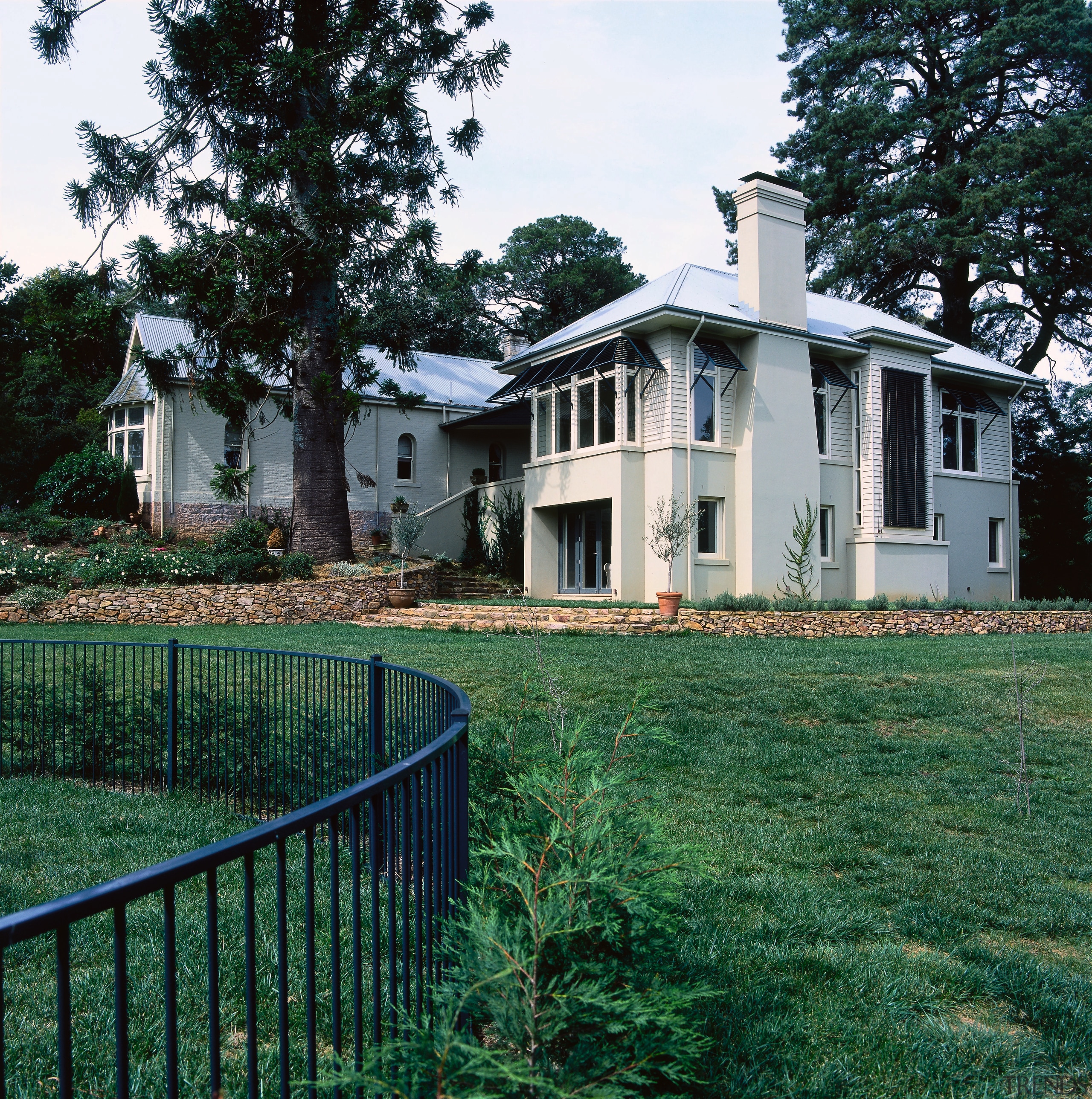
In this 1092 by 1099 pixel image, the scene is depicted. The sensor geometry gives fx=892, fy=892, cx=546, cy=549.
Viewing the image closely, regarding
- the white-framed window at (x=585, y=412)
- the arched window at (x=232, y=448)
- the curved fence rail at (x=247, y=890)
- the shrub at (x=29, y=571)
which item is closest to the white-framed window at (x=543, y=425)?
the white-framed window at (x=585, y=412)

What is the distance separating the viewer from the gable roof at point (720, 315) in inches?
798

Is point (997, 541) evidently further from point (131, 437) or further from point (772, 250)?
point (131, 437)

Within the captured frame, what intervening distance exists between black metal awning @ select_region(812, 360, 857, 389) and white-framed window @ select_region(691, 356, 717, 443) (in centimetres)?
329

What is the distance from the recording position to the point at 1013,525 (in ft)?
87.6

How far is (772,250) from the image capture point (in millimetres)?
21047

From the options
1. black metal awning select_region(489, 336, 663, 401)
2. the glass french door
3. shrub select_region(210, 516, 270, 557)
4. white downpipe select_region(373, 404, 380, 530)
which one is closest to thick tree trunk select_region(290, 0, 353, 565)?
shrub select_region(210, 516, 270, 557)

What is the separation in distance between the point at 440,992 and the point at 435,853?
1.85ft

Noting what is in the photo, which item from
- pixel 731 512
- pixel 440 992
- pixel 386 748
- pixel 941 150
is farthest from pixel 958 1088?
pixel 941 150

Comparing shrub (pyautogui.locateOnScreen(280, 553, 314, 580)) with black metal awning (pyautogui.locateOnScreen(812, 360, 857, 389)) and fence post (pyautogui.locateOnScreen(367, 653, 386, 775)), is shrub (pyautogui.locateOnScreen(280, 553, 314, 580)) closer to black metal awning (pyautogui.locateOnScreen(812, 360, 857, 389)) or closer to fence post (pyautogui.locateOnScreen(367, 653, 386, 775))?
black metal awning (pyautogui.locateOnScreen(812, 360, 857, 389))

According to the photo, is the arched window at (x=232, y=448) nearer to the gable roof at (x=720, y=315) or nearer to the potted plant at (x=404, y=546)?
the potted plant at (x=404, y=546)

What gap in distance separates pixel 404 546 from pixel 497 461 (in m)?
9.69

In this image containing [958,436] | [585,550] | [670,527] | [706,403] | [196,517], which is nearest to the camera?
[670,527]

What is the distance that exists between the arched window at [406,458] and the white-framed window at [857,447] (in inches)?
547

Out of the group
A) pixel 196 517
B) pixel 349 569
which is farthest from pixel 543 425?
pixel 196 517
